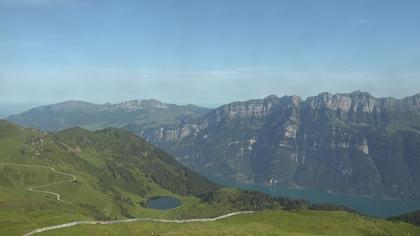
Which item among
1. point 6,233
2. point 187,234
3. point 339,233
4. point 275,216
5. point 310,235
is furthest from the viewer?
point 275,216

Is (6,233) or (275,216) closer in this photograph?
(6,233)

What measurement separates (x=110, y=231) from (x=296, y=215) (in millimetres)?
84163

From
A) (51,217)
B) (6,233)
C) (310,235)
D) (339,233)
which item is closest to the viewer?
(6,233)

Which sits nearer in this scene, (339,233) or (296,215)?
(339,233)

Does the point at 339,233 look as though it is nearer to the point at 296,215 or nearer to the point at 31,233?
the point at 296,215

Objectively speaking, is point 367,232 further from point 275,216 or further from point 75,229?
point 75,229

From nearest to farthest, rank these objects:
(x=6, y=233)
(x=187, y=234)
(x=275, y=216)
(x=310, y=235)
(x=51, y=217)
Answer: (x=187, y=234) < (x=6, y=233) < (x=310, y=235) < (x=51, y=217) < (x=275, y=216)

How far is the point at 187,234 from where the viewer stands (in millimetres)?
134750

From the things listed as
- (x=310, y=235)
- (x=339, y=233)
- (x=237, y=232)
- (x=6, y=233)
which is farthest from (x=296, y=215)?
(x=6, y=233)

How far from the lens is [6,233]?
144250mm

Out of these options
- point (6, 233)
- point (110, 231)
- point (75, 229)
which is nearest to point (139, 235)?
point (110, 231)

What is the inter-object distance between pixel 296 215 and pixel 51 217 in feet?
301

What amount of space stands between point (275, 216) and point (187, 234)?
2578 inches

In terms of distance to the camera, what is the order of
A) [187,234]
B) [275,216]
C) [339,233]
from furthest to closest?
1. [275,216]
2. [339,233]
3. [187,234]
